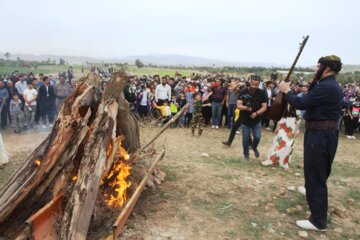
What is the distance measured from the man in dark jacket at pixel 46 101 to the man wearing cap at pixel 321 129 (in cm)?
987

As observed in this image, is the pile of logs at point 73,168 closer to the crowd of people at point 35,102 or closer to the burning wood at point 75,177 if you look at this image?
the burning wood at point 75,177

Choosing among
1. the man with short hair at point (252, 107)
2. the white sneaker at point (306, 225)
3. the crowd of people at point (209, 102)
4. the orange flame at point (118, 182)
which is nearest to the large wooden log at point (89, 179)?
the orange flame at point (118, 182)

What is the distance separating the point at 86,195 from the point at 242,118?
4671mm

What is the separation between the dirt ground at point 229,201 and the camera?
4320 mm

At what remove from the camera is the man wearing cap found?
424 cm

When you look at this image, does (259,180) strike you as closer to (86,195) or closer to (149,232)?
(149,232)

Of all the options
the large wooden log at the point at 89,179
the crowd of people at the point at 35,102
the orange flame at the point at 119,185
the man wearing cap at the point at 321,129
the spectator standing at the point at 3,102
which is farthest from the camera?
the spectator standing at the point at 3,102

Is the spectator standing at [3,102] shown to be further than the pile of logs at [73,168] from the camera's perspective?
Yes

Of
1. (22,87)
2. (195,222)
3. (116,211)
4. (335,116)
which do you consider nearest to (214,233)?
(195,222)

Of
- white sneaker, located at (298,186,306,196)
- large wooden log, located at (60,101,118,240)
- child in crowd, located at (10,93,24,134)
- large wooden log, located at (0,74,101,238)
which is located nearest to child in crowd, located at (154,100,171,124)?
child in crowd, located at (10,93,24,134)

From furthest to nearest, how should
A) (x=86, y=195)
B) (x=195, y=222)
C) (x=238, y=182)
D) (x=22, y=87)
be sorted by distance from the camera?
(x=22, y=87), (x=238, y=182), (x=195, y=222), (x=86, y=195)

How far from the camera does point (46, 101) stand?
11805mm

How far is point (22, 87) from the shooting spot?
45.0 ft

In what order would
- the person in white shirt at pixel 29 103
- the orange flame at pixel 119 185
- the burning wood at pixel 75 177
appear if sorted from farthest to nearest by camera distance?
1. the person in white shirt at pixel 29 103
2. the orange flame at pixel 119 185
3. the burning wood at pixel 75 177
